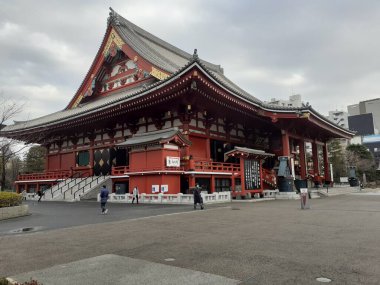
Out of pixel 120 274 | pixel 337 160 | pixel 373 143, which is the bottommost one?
pixel 120 274

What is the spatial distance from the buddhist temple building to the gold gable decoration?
10cm

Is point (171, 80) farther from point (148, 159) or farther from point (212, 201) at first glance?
point (212, 201)

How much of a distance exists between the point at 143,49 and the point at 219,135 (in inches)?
435

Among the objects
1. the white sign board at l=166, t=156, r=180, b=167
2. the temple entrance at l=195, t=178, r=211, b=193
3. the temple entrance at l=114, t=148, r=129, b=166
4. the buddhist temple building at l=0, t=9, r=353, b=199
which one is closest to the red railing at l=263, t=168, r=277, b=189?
the buddhist temple building at l=0, t=9, r=353, b=199

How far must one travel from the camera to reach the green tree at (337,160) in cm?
6862

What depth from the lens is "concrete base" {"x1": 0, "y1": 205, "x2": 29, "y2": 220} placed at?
1449 cm

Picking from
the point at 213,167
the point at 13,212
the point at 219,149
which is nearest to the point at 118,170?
the point at 213,167

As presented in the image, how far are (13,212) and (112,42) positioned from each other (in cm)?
2170

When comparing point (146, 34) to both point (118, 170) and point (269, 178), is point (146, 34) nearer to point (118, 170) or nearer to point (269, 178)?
point (118, 170)

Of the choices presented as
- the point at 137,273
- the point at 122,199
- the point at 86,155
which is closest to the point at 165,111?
the point at 122,199

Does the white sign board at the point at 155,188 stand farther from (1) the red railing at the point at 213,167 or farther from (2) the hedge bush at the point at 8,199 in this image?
(2) the hedge bush at the point at 8,199

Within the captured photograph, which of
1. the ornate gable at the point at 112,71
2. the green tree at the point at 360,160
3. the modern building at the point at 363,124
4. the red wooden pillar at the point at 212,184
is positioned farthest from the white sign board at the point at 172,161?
the modern building at the point at 363,124

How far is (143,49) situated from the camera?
30109mm

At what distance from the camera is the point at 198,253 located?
680 cm
